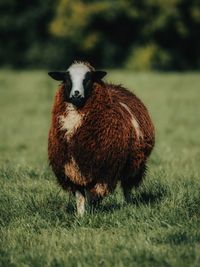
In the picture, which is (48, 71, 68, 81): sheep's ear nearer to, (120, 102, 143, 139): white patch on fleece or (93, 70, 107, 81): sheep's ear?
(93, 70, 107, 81): sheep's ear

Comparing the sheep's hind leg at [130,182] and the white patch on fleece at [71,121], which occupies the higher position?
the white patch on fleece at [71,121]

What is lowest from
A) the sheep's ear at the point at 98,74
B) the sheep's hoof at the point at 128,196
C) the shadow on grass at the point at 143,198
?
the sheep's hoof at the point at 128,196

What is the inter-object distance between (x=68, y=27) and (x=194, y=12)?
796 centimetres

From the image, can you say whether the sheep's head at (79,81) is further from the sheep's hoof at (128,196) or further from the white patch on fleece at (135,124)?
the sheep's hoof at (128,196)

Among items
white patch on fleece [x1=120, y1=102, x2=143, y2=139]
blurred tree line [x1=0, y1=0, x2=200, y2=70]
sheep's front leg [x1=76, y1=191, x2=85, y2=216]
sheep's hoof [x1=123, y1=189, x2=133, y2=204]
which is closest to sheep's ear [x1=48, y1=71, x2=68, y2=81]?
white patch on fleece [x1=120, y1=102, x2=143, y2=139]

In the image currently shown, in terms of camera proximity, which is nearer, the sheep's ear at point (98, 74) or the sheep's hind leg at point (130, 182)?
the sheep's ear at point (98, 74)

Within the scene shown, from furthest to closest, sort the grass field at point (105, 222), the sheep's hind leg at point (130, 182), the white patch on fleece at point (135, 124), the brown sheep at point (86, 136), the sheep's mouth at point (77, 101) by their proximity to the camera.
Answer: the sheep's hind leg at point (130, 182), the white patch on fleece at point (135, 124), the brown sheep at point (86, 136), the sheep's mouth at point (77, 101), the grass field at point (105, 222)

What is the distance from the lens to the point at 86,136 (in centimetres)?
755

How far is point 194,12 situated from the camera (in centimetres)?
4691

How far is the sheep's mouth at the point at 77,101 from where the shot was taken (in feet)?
24.4

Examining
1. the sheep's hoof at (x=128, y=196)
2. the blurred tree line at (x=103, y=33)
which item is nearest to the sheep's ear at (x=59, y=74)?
the sheep's hoof at (x=128, y=196)

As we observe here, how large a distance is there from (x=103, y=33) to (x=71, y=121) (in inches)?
1729

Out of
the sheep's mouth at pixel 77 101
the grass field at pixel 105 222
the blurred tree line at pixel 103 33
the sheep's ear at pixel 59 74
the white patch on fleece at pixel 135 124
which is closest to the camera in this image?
the grass field at pixel 105 222

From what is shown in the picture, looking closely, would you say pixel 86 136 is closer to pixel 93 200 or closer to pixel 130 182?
pixel 93 200
